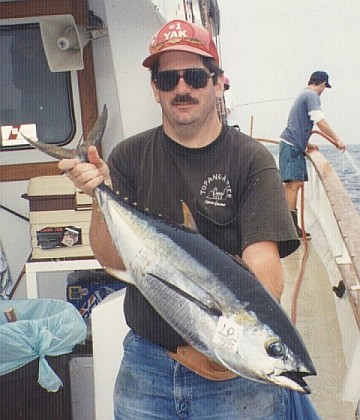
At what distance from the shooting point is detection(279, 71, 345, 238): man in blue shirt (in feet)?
26.2

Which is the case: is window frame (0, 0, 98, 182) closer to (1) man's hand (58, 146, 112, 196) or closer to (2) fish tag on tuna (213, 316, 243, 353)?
(1) man's hand (58, 146, 112, 196)

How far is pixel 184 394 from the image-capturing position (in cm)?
211

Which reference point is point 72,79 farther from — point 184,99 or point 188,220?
point 188,220

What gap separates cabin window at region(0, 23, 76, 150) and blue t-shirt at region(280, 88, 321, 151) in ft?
14.7

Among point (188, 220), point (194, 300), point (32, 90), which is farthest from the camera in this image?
point (32, 90)

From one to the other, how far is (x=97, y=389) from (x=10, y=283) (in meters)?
1.50

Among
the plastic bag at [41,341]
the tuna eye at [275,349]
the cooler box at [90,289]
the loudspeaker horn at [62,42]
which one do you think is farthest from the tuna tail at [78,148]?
the cooler box at [90,289]

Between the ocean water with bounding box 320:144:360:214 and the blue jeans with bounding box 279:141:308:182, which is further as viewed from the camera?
the ocean water with bounding box 320:144:360:214

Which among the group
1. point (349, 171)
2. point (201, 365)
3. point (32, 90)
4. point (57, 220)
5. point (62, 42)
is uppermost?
point (62, 42)

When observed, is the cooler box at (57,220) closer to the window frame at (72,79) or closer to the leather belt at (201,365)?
the window frame at (72,79)

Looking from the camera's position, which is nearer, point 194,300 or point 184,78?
point 194,300

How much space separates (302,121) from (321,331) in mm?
4273

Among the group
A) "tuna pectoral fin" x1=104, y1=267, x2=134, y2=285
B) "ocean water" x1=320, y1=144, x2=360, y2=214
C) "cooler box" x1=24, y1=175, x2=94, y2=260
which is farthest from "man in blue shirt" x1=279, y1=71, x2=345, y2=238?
"tuna pectoral fin" x1=104, y1=267, x2=134, y2=285

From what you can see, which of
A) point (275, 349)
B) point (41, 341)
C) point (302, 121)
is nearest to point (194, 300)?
point (275, 349)
